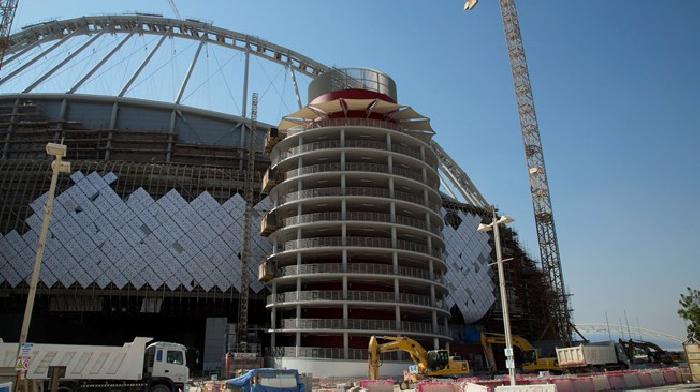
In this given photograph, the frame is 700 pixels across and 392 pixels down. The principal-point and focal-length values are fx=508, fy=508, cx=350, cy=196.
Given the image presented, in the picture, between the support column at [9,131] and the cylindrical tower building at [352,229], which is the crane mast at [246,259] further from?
the support column at [9,131]

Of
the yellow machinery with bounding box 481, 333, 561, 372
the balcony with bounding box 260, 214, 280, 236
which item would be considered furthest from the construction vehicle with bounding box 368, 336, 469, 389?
the balcony with bounding box 260, 214, 280, 236

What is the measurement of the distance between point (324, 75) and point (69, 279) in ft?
129

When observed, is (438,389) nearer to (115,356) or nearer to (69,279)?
(115,356)

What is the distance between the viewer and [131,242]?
60.8 m

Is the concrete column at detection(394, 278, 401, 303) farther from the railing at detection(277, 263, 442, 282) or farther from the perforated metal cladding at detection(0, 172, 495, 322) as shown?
the perforated metal cladding at detection(0, 172, 495, 322)

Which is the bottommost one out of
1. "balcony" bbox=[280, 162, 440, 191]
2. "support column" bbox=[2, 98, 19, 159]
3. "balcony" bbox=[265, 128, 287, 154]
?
"balcony" bbox=[280, 162, 440, 191]

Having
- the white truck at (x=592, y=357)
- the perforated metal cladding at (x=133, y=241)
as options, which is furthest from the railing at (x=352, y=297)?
the white truck at (x=592, y=357)

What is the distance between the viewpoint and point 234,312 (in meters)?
63.6

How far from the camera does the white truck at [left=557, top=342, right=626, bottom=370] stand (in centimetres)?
4928

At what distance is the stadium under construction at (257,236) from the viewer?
5269cm

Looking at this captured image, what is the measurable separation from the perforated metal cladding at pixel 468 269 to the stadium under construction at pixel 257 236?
Result: 0.44 meters

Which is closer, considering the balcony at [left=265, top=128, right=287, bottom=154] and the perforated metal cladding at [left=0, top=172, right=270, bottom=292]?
the perforated metal cladding at [left=0, top=172, right=270, bottom=292]

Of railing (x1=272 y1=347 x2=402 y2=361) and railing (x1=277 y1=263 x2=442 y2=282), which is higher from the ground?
railing (x1=277 y1=263 x2=442 y2=282)

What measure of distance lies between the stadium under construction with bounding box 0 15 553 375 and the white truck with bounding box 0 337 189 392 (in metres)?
20.3
